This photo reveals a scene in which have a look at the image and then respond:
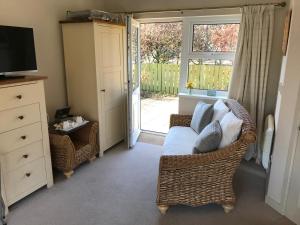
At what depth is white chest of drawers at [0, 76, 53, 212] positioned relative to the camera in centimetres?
208

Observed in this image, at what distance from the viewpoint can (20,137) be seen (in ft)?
7.27

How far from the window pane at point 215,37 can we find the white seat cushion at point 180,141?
124cm

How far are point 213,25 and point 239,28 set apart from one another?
472 millimetres

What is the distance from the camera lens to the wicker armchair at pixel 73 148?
2.68 m

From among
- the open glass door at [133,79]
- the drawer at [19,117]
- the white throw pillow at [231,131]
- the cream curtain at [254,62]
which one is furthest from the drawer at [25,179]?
the cream curtain at [254,62]

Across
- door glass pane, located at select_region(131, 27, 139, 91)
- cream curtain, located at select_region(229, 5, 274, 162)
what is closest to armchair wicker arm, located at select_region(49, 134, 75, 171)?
door glass pane, located at select_region(131, 27, 139, 91)

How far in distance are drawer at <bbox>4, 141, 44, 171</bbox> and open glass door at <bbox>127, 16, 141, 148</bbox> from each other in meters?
1.36

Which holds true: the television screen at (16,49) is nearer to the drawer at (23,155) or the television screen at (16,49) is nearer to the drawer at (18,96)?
the drawer at (18,96)

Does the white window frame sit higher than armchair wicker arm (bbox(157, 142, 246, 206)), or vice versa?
the white window frame

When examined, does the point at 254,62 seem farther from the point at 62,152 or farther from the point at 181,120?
the point at 62,152

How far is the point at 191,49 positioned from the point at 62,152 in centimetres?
228

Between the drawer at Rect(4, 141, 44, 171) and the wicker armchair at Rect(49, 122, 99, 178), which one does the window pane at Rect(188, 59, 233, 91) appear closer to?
the wicker armchair at Rect(49, 122, 99, 178)

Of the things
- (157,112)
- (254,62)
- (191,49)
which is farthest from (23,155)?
(157,112)

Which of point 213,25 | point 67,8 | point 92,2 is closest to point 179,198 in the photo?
point 213,25
